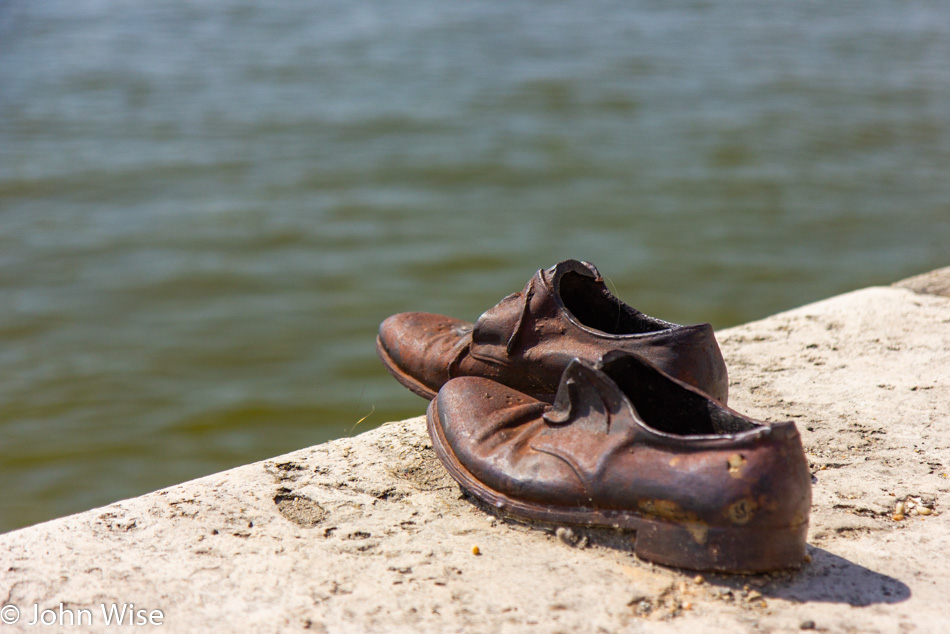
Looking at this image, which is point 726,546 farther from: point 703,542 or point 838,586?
point 838,586

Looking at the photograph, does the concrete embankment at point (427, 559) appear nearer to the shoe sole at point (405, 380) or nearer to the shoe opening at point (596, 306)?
the shoe sole at point (405, 380)

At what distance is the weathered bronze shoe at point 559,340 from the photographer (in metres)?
1.89

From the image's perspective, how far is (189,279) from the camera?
5004 mm

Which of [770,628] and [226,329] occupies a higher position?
[770,628]

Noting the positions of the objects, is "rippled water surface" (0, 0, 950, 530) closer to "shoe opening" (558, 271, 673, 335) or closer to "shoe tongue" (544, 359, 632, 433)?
"shoe opening" (558, 271, 673, 335)

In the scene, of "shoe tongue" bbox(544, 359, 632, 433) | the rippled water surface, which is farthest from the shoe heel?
the rippled water surface

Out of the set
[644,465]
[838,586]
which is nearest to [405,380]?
[644,465]

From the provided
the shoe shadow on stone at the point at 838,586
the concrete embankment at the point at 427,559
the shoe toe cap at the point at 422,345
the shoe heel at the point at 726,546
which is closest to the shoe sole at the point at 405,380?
the shoe toe cap at the point at 422,345

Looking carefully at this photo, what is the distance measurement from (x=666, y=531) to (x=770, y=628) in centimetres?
23

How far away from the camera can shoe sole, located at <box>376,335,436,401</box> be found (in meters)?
2.37

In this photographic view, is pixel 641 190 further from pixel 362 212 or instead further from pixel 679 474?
pixel 679 474

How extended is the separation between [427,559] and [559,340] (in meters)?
0.61

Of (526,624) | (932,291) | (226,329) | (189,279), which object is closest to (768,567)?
(526,624)

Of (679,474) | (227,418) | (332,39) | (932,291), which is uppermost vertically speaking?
(332,39)
